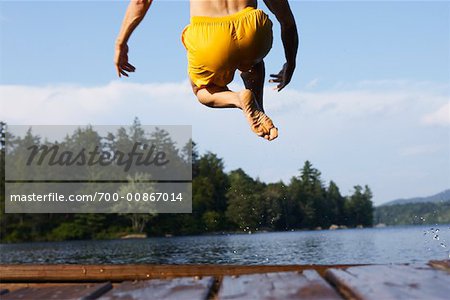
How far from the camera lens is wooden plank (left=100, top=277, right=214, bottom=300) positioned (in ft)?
9.30

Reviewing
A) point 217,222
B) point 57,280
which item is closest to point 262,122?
point 57,280

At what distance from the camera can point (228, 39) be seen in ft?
11.6

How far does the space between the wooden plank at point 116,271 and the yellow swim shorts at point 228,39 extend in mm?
1119

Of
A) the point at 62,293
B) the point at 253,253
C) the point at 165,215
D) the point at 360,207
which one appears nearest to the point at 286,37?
the point at 62,293

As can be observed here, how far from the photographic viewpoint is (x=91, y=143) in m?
Result: 74.7

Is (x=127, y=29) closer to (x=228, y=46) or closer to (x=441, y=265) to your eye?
(x=228, y=46)

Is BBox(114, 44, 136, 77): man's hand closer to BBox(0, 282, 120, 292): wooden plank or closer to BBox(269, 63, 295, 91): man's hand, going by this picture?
BBox(269, 63, 295, 91): man's hand

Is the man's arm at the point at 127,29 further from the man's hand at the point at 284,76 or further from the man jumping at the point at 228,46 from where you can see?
the man's hand at the point at 284,76

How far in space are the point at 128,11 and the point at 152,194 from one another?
67.9m

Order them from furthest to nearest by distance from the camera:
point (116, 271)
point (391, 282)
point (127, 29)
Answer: point (127, 29) → point (116, 271) → point (391, 282)

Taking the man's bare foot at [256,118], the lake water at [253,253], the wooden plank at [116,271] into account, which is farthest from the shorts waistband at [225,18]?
the lake water at [253,253]

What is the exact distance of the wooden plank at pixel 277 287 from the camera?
2693mm

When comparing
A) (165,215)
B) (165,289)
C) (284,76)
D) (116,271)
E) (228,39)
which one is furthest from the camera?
(165,215)

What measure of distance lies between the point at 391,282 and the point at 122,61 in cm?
208
